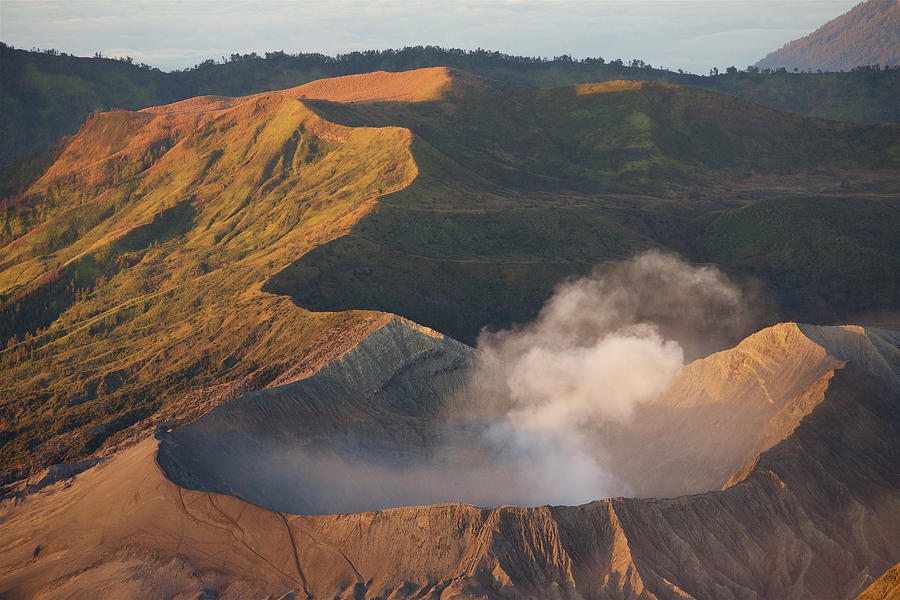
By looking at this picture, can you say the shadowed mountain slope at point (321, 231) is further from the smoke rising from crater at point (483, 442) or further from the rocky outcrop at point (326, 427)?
the smoke rising from crater at point (483, 442)

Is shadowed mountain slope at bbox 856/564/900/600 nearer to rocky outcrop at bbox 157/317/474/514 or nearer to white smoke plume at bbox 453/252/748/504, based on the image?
white smoke plume at bbox 453/252/748/504

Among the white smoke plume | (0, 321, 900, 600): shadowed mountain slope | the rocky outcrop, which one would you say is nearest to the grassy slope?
the rocky outcrop

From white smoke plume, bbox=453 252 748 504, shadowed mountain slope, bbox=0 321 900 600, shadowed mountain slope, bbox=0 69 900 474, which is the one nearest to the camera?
shadowed mountain slope, bbox=0 321 900 600

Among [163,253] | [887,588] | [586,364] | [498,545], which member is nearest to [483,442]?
[586,364]

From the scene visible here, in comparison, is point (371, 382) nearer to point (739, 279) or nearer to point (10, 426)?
point (10, 426)

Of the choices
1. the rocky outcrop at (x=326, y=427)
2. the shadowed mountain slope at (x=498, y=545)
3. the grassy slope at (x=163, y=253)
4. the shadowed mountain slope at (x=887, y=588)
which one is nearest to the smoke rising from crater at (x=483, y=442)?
the rocky outcrop at (x=326, y=427)
